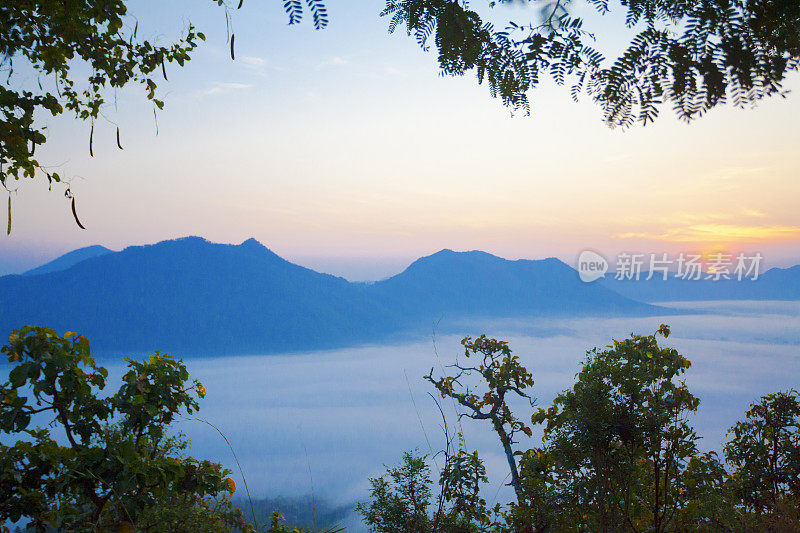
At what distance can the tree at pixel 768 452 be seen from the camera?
5789 mm

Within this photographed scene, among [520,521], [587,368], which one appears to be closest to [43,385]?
[587,368]

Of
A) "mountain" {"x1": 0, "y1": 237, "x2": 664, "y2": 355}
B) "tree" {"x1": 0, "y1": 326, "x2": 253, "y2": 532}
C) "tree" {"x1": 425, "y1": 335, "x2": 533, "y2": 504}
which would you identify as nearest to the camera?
"tree" {"x1": 0, "y1": 326, "x2": 253, "y2": 532}

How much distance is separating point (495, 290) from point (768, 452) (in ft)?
495

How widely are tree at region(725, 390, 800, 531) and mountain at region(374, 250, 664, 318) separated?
14069cm

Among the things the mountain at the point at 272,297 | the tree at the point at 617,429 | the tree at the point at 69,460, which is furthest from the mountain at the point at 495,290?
the tree at the point at 69,460

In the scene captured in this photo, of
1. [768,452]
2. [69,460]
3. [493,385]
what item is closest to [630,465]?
[768,452]

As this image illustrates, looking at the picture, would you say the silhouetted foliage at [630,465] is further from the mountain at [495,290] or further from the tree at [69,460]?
the mountain at [495,290]

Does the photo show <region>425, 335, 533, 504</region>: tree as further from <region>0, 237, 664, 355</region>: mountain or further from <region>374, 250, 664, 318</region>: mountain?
<region>374, 250, 664, 318</region>: mountain

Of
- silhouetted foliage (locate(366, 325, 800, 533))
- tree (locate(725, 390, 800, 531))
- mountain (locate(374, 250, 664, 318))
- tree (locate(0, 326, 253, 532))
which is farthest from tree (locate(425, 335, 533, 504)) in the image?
mountain (locate(374, 250, 664, 318))

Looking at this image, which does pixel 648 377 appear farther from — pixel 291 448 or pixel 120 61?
pixel 291 448

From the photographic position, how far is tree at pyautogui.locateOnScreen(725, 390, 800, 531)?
5789mm

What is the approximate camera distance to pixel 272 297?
156 metres

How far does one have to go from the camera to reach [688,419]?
15.8 ft

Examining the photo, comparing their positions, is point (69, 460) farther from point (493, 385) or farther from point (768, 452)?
point (768, 452)
